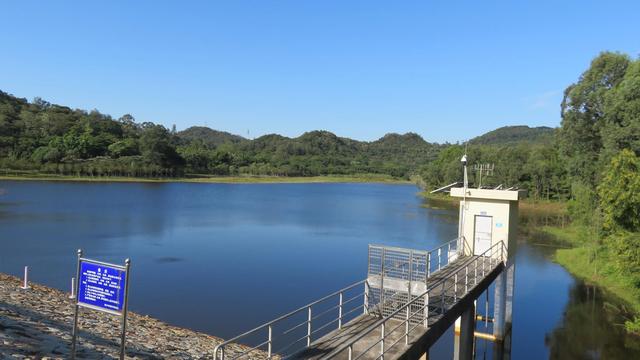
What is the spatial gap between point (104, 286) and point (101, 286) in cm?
6

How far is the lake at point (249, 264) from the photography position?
20.1 metres

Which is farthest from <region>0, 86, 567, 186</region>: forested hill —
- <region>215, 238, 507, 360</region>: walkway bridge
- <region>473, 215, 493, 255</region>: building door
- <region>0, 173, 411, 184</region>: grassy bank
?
<region>215, 238, 507, 360</region>: walkway bridge

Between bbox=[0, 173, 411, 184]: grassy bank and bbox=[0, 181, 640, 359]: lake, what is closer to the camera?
bbox=[0, 181, 640, 359]: lake

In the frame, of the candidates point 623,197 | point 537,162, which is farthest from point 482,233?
point 537,162

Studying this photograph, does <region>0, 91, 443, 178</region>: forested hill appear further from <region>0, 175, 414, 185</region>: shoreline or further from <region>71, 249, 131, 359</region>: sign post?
<region>71, 249, 131, 359</region>: sign post

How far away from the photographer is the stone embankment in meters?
10.3

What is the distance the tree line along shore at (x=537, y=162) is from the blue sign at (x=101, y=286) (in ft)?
61.5

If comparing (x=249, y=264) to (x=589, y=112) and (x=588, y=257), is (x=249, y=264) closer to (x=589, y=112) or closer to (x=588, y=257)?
(x=588, y=257)

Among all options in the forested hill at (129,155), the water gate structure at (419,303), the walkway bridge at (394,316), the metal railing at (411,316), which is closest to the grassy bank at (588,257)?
the water gate structure at (419,303)

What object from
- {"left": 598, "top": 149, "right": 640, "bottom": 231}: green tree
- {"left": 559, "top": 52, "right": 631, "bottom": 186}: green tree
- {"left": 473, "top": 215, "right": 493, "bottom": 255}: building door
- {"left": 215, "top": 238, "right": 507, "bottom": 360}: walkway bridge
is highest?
{"left": 559, "top": 52, "right": 631, "bottom": 186}: green tree

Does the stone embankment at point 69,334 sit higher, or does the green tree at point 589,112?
the green tree at point 589,112

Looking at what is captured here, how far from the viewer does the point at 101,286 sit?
6320 mm

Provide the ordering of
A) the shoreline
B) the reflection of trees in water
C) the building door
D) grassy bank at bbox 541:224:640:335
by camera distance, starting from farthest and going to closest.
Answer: the shoreline → grassy bank at bbox 541:224:640:335 → the reflection of trees in water → the building door

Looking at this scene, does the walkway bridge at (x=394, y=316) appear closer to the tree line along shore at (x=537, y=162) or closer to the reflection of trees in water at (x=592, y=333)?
the reflection of trees in water at (x=592, y=333)
